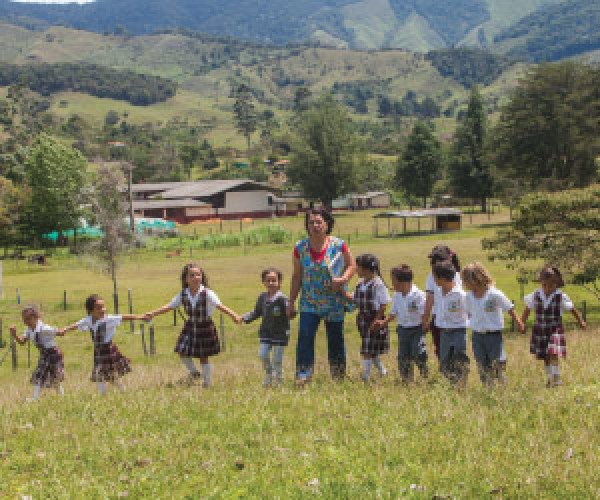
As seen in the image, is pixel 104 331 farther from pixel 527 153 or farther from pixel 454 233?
pixel 527 153


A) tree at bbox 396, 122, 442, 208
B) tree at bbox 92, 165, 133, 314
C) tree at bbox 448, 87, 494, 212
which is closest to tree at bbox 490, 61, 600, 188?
tree at bbox 448, 87, 494, 212

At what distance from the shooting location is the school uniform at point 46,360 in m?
9.73

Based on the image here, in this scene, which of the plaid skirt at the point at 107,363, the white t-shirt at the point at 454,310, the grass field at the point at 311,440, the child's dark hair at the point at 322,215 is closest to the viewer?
the grass field at the point at 311,440

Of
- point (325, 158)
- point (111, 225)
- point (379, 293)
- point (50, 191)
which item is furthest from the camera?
point (325, 158)

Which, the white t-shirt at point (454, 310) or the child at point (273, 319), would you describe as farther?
Answer: the child at point (273, 319)

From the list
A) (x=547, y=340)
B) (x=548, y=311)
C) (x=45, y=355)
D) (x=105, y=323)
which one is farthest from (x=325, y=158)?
(x=547, y=340)

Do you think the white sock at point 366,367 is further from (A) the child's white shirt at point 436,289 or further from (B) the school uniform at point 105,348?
(B) the school uniform at point 105,348

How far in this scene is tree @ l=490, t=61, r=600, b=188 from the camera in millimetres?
56531

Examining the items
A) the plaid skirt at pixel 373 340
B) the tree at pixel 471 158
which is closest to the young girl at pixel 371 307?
the plaid skirt at pixel 373 340

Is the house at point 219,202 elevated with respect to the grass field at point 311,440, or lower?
elevated

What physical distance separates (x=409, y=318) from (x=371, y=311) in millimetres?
593

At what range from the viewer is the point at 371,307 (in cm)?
916

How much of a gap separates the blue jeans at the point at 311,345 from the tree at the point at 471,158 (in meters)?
69.1

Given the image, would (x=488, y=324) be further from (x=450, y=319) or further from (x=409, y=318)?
(x=409, y=318)
